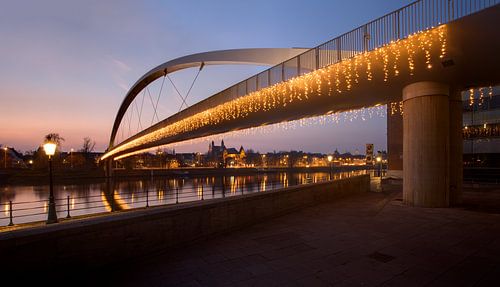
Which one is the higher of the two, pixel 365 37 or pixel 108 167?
pixel 365 37

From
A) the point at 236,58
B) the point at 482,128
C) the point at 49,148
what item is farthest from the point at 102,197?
the point at 482,128

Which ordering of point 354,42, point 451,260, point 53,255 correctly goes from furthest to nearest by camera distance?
point 354,42, point 451,260, point 53,255

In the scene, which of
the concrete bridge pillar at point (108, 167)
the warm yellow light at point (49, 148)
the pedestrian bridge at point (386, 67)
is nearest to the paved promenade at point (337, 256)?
the pedestrian bridge at point (386, 67)

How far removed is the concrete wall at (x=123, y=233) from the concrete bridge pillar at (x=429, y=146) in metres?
6.81

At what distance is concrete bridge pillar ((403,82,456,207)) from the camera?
1183 cm

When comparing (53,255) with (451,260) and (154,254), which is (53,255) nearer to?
(154,254)

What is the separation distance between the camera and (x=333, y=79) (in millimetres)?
13484

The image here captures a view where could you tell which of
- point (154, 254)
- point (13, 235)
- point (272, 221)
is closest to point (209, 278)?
point (154, 254)

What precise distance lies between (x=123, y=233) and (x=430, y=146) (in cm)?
1172

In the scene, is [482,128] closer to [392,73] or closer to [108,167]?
[392,73]

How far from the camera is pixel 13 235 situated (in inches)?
177

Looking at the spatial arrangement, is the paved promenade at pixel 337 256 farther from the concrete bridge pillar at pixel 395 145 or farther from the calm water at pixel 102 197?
the concrete bridge pillar at pixel 395 145

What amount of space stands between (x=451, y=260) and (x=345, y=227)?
9.81 feet

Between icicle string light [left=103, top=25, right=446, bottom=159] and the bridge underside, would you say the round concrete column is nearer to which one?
the bridge underside
